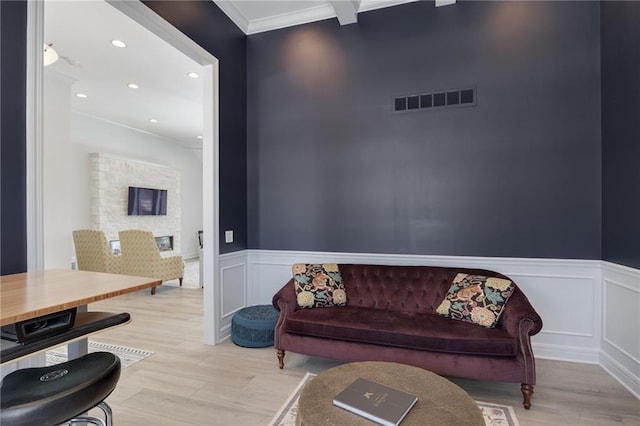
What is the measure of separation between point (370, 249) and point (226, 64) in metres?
2.48

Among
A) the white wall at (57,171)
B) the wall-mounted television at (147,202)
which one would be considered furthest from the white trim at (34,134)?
the wall-mounted television at (147,202)

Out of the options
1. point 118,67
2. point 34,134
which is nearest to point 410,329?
point 34,134

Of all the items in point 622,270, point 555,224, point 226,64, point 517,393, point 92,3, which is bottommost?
point 517,393

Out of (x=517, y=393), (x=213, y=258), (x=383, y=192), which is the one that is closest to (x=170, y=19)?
(x=213, y=258)

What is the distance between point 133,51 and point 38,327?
3.94m

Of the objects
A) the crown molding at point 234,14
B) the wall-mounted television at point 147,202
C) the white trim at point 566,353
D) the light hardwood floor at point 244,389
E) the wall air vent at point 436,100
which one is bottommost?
the light hardwood floor at point 244,389

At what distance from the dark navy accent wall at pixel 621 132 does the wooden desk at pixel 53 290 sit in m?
3.16

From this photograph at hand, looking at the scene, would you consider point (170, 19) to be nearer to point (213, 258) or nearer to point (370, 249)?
point (213, 258)

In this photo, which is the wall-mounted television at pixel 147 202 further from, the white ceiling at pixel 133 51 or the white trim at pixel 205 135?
→ the white trim at pixel 205 135

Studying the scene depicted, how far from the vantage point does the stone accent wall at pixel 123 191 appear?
675 cm

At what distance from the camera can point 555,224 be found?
9.42 ft

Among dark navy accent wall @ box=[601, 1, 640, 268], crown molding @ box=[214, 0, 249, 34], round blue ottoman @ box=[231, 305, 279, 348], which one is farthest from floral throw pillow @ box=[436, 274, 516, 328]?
crown molding @ box=[214, 0, 249, 34]

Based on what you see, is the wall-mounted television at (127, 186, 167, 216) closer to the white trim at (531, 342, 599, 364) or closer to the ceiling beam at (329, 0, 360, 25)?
the ceiling beam at (329, 0, 360, 25)

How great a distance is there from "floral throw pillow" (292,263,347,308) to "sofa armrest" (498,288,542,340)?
1.28 metres
